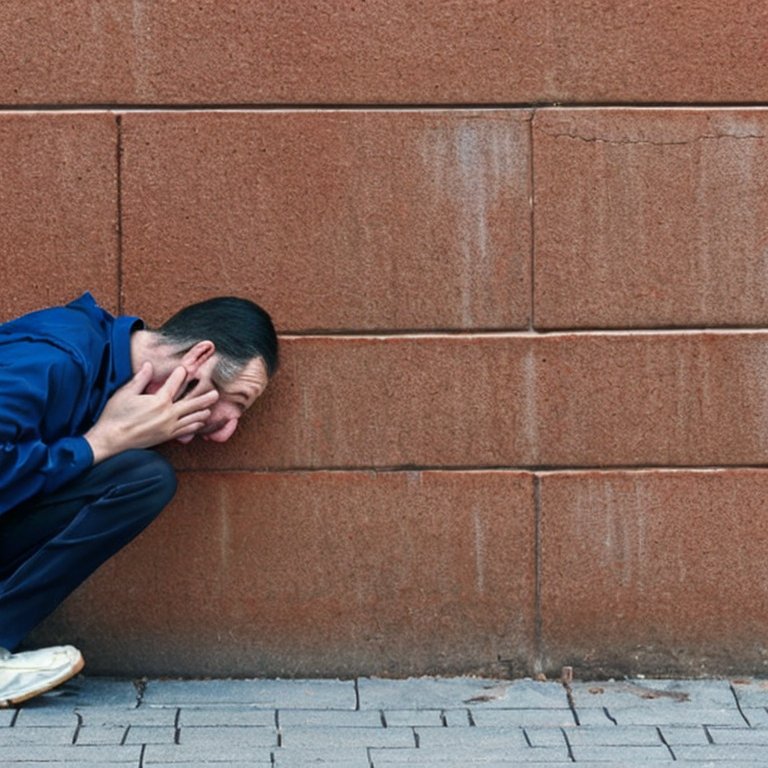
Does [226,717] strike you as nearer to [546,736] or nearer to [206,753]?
[206,753]

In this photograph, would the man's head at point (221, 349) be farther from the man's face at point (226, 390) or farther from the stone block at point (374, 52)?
the stone block at point (374, 52)

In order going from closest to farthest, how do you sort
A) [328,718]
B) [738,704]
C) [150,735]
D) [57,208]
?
[150,735]
[328,718]
[738,704]
[57,208]

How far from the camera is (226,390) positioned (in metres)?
4.51

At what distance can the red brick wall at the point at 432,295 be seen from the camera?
4.70m

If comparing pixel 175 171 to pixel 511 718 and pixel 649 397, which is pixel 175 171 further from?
Answer: pixel 511 718

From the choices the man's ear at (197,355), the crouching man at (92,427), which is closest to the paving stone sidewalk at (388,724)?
the crouching man at (92,427)

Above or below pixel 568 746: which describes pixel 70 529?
above

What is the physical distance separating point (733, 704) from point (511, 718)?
0.69 metres

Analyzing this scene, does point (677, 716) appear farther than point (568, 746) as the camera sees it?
Yes

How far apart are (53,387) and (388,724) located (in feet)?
4.35

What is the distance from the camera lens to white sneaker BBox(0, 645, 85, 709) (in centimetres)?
439

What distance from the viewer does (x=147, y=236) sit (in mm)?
4734

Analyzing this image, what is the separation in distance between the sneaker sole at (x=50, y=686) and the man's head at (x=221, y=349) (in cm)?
83

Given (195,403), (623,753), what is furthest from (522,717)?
(195,403)
